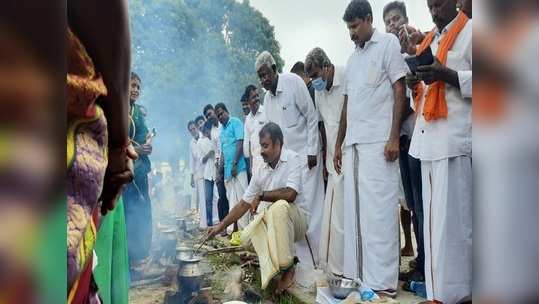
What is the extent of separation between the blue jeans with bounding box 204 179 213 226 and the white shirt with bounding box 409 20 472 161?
92 centimetres

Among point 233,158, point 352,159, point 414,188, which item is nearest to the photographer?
point 414,188

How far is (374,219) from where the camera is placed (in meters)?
2.03

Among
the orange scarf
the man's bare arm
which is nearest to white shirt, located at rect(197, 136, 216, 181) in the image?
the man's bare arm

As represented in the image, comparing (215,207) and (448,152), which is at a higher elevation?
(448,152)

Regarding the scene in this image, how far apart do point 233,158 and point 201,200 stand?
0.75 feet

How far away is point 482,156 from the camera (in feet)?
4.16

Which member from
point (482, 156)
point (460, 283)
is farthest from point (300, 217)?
point (482, 156)

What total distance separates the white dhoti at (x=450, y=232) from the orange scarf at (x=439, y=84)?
19 cm

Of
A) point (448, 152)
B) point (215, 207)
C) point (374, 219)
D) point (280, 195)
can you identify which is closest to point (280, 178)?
point (280, 195)

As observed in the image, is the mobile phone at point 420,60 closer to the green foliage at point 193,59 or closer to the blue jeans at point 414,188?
the blue jeans at point 414,188

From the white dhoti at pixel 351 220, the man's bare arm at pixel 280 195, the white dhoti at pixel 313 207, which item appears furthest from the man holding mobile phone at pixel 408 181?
the man's bare arm at pixel 280 195

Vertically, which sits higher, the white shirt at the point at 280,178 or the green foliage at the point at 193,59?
the green foliage at the point at 193,59

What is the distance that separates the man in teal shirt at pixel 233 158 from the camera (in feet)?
6.85

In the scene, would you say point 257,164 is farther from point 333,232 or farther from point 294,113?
point 333,232
